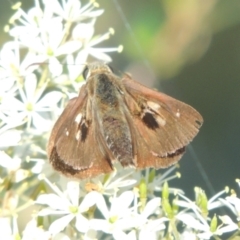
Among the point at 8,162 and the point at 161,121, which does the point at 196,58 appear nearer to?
the point at 161,121

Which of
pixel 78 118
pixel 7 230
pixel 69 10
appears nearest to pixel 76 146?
pixel 78 118

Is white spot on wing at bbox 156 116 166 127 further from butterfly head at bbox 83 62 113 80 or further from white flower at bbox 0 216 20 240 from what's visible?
white flower at bbox 0 216 20 240

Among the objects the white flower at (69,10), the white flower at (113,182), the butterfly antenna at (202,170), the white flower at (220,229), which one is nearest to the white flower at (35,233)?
the white flower at (113,182)

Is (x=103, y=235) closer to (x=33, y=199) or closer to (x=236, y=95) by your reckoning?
(x=33, y=199)

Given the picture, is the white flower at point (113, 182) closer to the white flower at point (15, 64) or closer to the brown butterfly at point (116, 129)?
the brown butterfly at point (116, 129)

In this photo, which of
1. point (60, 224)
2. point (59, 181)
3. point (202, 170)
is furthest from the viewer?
point (202, 170)

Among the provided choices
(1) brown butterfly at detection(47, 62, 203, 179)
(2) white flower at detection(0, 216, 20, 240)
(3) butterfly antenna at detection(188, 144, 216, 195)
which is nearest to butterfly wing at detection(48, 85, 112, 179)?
(1) brown butterfly at detection(47, 62, 203, 179)

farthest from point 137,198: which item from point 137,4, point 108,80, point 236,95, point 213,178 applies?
point 137,4
